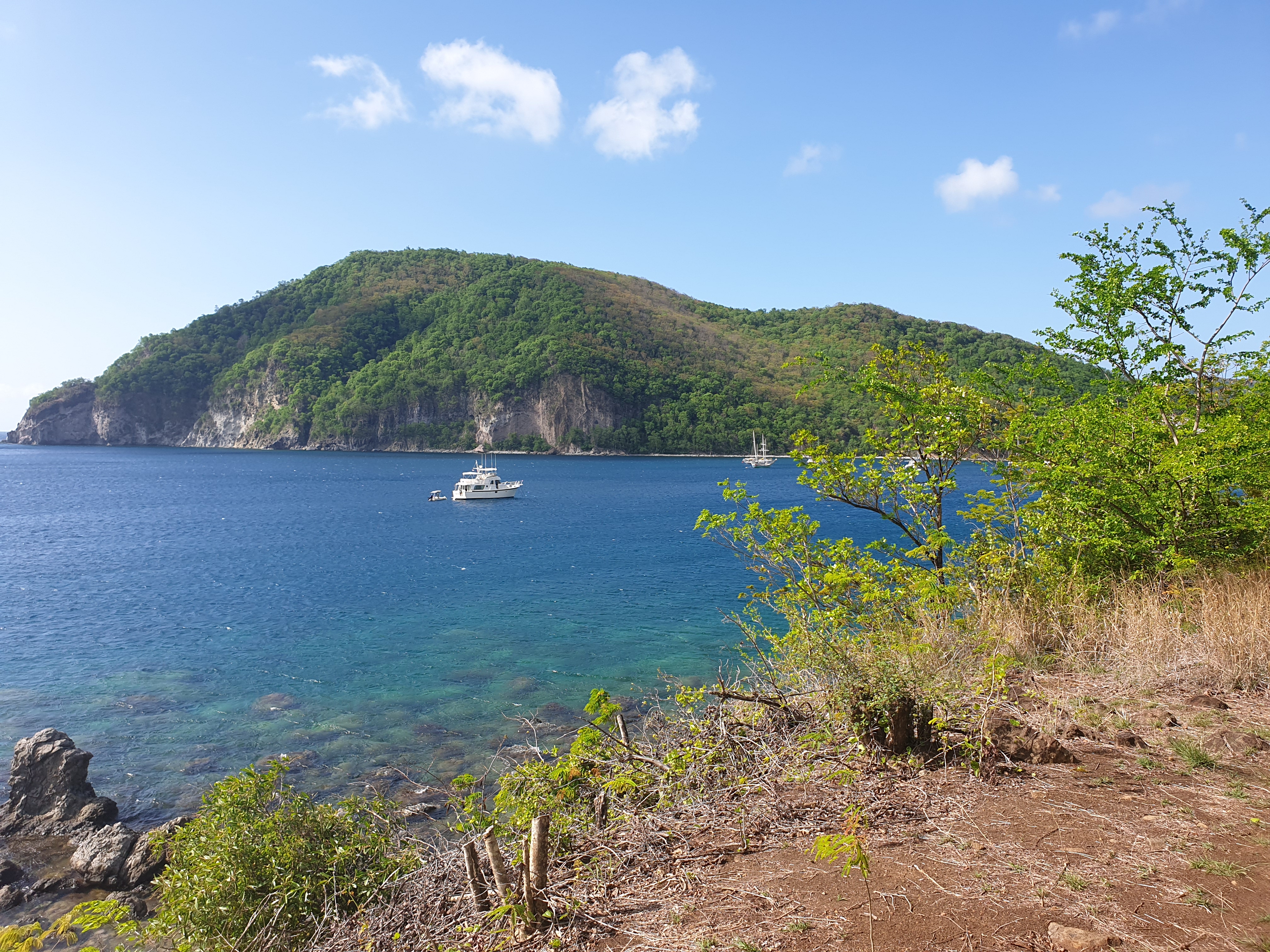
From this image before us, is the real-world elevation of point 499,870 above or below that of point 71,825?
above

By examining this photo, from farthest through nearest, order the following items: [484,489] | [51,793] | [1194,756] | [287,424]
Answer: [287,424] → [484,489] → [51,793] → [1194,756]

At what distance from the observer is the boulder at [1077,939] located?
3066 mm

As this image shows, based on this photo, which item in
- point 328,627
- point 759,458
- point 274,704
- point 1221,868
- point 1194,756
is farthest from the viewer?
point 759,458

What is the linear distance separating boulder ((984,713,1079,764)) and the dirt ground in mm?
74

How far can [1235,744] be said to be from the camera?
16.5 feet

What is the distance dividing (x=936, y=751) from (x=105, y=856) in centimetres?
1044

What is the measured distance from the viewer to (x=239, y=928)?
5566mm

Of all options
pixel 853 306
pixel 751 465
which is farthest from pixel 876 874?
pixel 853 306

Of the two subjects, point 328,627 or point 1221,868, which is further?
point 328,627

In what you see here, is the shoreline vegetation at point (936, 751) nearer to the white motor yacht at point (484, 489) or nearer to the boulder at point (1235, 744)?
the boulder at point (1235, 744)

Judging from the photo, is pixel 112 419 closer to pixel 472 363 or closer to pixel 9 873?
pixel 472 363

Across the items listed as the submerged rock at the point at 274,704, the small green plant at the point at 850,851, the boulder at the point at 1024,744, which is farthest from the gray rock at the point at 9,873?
the boulder at the point at 1024,744

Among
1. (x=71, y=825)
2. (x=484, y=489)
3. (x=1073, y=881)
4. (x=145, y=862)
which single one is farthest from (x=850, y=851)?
(x=484, y=489)

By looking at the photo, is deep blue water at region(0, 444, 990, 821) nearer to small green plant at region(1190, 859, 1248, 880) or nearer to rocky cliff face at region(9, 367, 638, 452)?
small green plant at region(1190, 859, 1248, 880)
